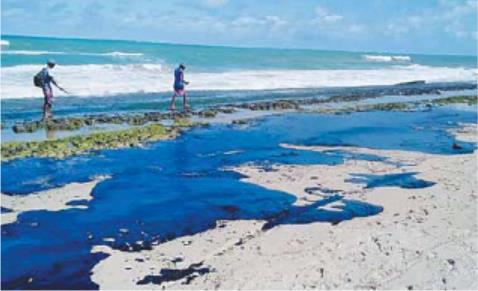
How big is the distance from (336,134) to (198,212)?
9.50 metres

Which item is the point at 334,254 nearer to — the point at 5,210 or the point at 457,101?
the point at 5,210

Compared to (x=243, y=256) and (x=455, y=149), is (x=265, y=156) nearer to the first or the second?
(x=455, y=149)

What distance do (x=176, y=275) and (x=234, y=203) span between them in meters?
3.30

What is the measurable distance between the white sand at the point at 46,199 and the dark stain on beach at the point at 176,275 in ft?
9.92

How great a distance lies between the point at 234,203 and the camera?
10.2 meters

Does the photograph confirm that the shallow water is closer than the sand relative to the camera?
No

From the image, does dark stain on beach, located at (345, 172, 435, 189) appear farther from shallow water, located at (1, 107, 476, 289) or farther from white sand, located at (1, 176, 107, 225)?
white sand, located at (1, 176, 107, 225)

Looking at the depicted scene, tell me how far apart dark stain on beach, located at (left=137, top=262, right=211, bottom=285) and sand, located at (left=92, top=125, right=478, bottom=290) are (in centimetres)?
2

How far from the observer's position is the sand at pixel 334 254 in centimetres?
679

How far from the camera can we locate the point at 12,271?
714 cm

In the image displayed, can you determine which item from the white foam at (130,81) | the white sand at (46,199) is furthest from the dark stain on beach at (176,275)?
the white foam at (130,81)

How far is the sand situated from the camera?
6785 mm

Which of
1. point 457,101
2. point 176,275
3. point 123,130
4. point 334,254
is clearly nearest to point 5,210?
point 176,275

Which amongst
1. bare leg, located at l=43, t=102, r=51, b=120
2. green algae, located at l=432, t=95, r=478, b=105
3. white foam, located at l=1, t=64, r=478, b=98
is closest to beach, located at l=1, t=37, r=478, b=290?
bare leg, located at l=43, t=102, r=51, b=120
